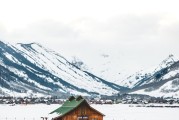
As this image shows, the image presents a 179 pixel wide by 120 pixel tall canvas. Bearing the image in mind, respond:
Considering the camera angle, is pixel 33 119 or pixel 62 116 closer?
pixel 62 116

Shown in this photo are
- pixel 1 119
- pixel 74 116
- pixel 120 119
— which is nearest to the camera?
pixel 74 116

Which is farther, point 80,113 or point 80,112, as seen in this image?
point 80,113

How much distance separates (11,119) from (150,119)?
41262mm

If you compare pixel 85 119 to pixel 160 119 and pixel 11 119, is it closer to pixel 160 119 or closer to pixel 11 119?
pixel 11 119

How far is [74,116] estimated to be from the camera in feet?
357

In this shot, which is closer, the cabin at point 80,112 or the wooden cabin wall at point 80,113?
the cabin at point 80,112

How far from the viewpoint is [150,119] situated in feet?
505

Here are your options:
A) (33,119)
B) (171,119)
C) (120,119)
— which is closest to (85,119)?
(33,119)

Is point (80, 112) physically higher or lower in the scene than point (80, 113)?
higher

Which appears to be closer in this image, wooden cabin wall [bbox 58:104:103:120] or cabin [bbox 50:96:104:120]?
cabin [bbox 50:96:104:120]

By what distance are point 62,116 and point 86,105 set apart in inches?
214

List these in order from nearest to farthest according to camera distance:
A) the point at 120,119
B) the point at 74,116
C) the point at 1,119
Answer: the point at 74,116, the point at 1,119, the point at 120,119

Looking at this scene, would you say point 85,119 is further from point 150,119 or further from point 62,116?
point 150,119

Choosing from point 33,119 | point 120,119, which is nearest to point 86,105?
point 33,119
